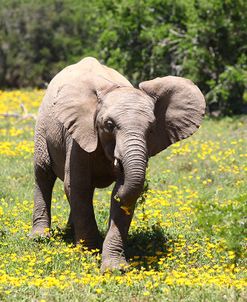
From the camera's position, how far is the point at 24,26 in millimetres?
33500

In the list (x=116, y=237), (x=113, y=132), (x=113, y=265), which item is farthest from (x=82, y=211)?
(x=113, y=132)

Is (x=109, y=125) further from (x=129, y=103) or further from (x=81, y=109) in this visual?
(x=81, y=109)

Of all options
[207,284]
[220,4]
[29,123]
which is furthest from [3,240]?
[220,4]

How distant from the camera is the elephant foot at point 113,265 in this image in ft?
24.2

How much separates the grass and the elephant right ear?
1.17 metres

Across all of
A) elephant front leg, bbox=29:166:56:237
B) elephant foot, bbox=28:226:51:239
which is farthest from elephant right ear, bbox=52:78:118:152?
elephant front leg, bbox=29:166:56:237

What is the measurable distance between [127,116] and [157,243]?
2082 millimetres

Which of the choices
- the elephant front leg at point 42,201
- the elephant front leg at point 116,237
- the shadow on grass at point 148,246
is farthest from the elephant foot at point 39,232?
the elephant front leg at point 116,237

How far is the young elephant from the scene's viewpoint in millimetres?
6973

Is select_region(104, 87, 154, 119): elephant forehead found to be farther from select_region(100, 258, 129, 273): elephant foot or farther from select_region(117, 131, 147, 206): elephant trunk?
select_region(100, 258, 129, 273): elephant foot

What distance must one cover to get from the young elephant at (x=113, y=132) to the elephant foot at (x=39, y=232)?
71 cm

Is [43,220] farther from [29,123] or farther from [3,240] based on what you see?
[29,123]

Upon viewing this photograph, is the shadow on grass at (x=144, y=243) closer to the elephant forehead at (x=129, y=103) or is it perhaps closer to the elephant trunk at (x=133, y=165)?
the elephant trunk at (x=133, y=165)

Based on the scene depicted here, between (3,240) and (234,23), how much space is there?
497 inches
